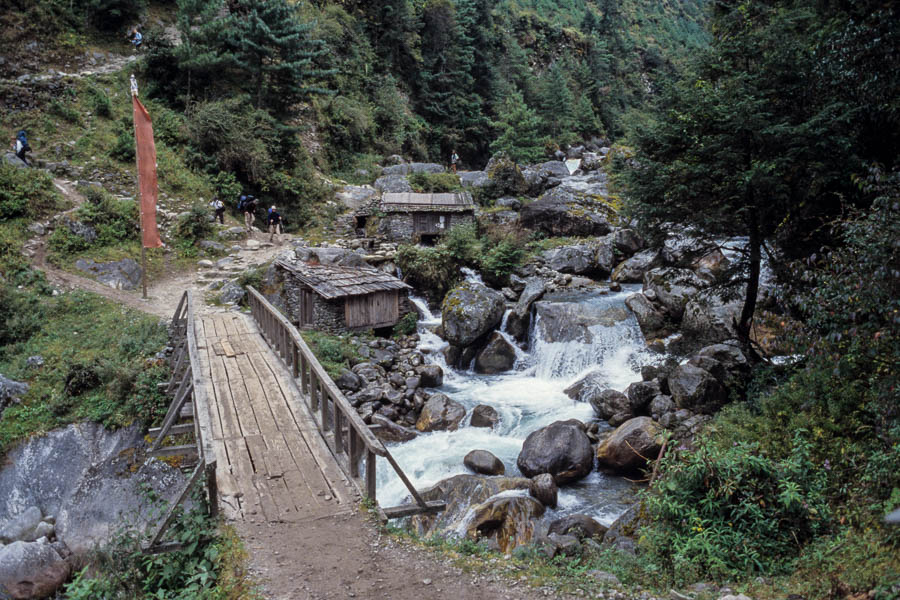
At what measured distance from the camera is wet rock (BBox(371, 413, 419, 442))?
14234 millimetres

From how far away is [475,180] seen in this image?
1304 inches

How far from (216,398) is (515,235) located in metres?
18.0

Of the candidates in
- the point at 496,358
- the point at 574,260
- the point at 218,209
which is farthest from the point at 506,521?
the point at 218,209

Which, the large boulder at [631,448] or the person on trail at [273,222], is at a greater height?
the person on trail at [273,222]

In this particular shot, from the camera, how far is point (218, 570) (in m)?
5.73

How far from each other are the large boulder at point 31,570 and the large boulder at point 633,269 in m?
19.8

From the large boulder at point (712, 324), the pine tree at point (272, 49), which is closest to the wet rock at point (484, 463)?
the large boulder at point (712, 324)

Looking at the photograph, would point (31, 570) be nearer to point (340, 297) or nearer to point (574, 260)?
point (340, 297)

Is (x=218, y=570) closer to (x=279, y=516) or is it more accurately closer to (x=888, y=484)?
(x=279, y=516)

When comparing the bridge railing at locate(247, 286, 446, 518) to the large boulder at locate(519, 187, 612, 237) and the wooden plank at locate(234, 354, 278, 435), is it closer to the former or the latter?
the wooden plank at locate(234, 354, 278, 435)

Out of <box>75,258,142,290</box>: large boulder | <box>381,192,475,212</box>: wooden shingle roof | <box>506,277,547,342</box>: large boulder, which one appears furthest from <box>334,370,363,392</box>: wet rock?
<box>381,192,475,212</box>: wooden shingle roof

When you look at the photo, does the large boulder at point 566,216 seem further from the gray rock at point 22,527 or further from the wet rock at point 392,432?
the gray rock at point 22,527

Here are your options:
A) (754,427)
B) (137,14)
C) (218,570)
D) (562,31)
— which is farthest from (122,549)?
(562,31)

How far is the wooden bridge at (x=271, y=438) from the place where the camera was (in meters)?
6.65
